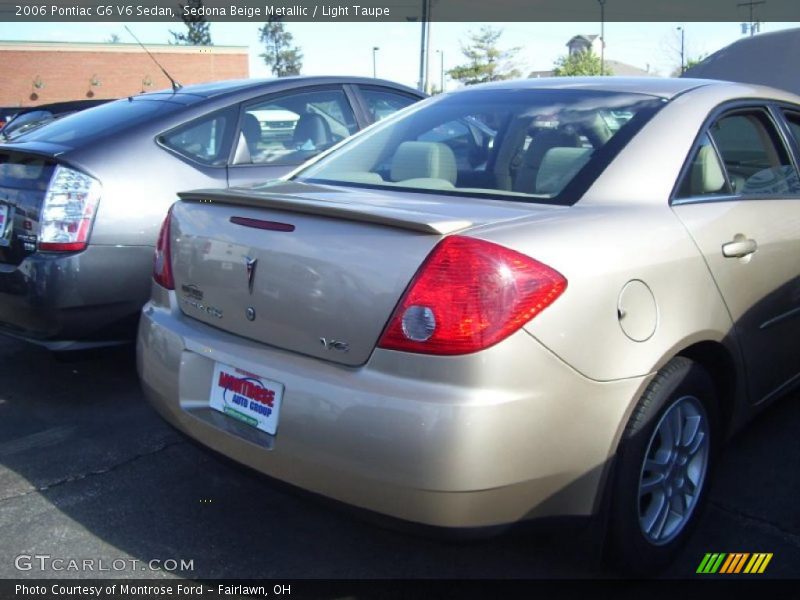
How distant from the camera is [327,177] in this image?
10.4ft

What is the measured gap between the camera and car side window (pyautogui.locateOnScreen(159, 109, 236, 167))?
426cm

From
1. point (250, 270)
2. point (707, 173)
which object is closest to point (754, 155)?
point (707, 173)

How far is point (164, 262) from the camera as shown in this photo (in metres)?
2.90

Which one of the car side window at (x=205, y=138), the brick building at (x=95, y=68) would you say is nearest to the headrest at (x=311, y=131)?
the car side window at (x=205, y=138)

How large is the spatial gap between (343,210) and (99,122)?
8.62 ft

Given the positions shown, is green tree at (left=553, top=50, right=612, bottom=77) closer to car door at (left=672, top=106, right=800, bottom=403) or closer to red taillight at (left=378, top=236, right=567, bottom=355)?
car door at (left=672, top=106, right=800, bottom=403)

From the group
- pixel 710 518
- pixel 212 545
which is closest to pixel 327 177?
pixel 212 545

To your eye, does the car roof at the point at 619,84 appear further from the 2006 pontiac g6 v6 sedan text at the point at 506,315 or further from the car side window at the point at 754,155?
the car side window at the point at 754,155

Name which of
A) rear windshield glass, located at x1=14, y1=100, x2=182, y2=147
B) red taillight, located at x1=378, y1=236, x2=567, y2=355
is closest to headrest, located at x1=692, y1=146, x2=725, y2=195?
red taillight, located at x1=378, y1=236, x2=567, y2=355

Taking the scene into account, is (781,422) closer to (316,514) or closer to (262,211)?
(316,514)

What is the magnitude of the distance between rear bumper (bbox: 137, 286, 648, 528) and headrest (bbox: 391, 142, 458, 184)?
3.31 feet

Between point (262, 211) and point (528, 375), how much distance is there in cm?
104

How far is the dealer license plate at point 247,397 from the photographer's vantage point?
2.29 metres

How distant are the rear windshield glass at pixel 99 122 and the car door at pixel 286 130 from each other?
17.6 inches
